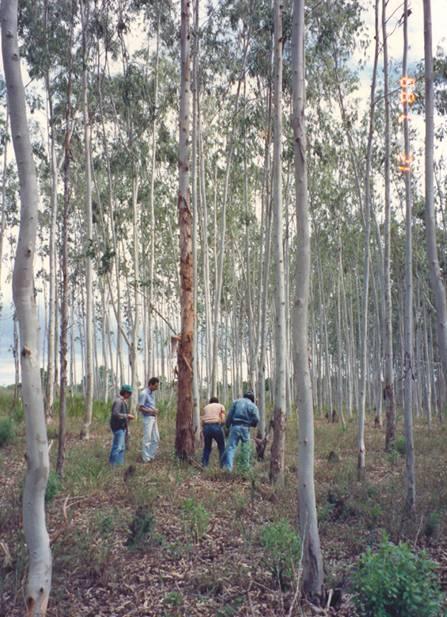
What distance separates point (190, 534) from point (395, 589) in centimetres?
287

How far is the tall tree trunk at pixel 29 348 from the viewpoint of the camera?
4340 mm

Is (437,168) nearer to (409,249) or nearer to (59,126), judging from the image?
(59,126)

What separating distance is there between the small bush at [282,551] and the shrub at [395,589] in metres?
0.90

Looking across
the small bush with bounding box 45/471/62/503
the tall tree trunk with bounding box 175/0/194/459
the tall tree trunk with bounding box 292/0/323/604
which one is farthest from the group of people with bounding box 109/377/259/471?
the tall tree trunk with bounding box 292/0/323/604

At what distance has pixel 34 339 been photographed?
4516mm

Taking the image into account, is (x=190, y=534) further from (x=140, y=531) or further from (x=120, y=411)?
(x=120, y=411)

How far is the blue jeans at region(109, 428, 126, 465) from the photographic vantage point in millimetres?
A: 10742

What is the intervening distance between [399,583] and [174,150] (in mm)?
18736

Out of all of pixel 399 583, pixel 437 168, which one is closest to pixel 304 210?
pixel 399 583

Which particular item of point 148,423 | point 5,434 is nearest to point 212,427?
point 148,423

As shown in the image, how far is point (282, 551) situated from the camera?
232 inches

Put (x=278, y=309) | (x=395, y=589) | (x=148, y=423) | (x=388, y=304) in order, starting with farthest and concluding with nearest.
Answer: (x=388, y=304)
(x=148, y=423)
(x=278, y=309)
(x=395, y=589)

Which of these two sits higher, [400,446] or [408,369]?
[408,369]

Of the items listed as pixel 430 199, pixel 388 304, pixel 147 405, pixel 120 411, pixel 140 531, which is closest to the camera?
pixel 140 531
